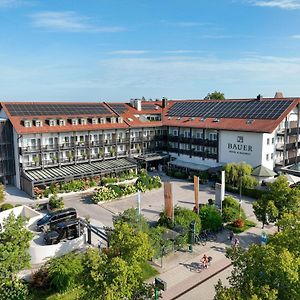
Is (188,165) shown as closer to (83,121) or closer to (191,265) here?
(83,121)

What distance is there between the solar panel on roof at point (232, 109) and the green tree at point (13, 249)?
1470 inches

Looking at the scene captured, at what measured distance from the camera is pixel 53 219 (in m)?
31.8

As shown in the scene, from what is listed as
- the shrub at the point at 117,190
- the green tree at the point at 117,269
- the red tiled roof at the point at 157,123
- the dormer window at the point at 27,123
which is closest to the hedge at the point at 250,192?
the red tiled roof at the point at 157,123

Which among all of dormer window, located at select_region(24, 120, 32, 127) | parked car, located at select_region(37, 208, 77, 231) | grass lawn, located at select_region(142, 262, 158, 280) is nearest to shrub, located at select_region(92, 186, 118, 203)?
parked car, located at select_region(37, 208, 77, 231)

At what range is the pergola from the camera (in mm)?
43156

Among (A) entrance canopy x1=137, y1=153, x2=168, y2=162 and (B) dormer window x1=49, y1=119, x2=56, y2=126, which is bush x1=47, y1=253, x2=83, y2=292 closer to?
(B) dormer window x1=49, y1=119, x2=56, y2=126

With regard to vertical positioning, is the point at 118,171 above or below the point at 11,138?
below

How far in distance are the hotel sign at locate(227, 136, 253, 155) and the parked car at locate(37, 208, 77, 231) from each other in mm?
26581

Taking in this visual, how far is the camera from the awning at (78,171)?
43.8m

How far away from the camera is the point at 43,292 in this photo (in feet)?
74.5

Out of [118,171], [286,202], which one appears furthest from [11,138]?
[286,202]

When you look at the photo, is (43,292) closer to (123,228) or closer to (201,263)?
(123,228)

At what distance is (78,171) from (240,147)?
23373 millimetres

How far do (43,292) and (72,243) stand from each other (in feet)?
17.4
